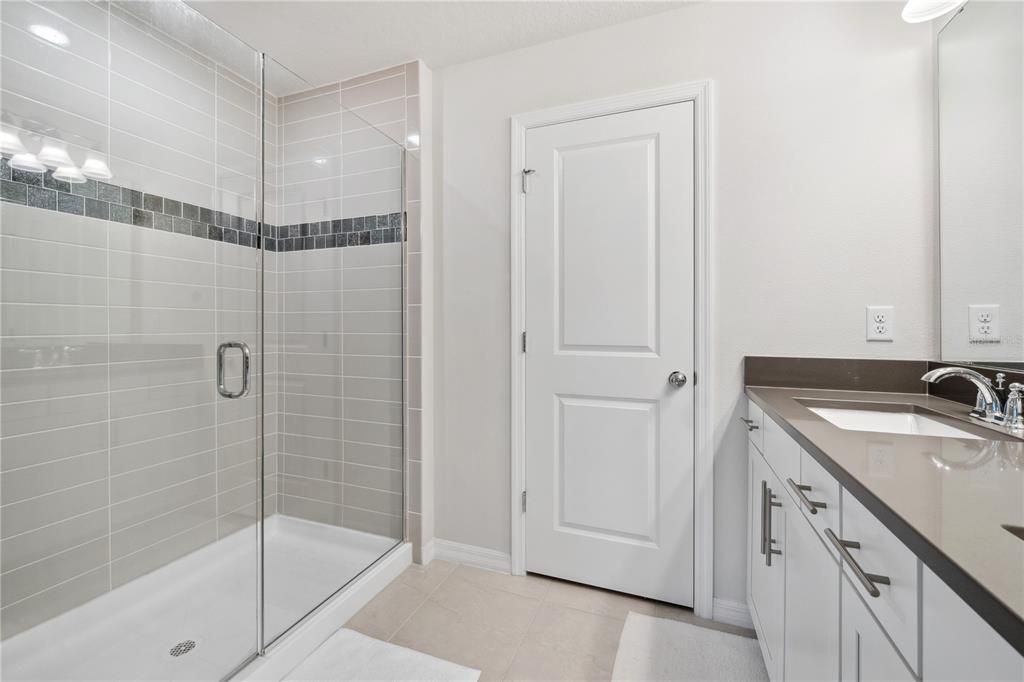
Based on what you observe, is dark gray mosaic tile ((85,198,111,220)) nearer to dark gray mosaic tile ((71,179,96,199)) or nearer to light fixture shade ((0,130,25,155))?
dark gray mosaic tile ((71,179,96,199))

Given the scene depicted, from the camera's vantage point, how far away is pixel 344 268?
2.02m

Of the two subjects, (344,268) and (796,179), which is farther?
(344,268)

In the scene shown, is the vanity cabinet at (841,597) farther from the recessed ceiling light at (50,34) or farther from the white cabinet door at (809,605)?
the recessed ceiling light at (50,34)

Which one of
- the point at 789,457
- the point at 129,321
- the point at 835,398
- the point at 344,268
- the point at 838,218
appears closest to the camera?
the point at 789,457

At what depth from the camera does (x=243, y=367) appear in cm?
159

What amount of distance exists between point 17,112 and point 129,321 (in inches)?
23.6

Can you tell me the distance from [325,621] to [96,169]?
1.70 meters

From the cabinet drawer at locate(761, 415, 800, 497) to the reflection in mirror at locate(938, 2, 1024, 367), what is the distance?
2.25 feet

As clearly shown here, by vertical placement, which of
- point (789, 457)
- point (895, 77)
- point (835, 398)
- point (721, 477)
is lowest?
point (721, 477)

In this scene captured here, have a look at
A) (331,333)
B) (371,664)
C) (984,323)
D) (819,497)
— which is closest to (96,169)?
(331,333)

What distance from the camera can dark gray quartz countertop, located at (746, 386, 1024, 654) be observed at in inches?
16.8

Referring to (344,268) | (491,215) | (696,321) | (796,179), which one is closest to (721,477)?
(696,321)

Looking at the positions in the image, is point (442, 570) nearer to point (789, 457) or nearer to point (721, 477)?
point (721, 477)

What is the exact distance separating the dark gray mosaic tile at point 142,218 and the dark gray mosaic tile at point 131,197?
A: 0.06 ft
